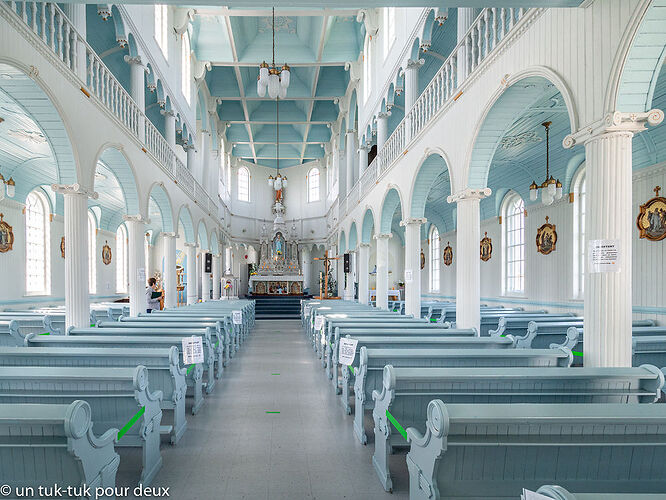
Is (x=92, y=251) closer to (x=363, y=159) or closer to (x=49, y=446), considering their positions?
(x=363, y=159)

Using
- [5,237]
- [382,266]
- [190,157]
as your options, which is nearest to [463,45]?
[382,266]

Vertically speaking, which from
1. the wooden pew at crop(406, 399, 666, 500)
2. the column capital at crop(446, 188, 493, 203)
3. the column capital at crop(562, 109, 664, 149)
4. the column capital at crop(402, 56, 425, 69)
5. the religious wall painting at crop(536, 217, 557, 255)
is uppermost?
the column capital at crop(402, 56, 425, 69)

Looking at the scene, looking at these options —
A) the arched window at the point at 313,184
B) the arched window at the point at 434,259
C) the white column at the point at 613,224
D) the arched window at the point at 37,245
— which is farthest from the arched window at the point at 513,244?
the arched window at the point at 313,184

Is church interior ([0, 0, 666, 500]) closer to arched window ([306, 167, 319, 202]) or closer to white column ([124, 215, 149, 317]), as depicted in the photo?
white column ([124, 215, 149, 317])

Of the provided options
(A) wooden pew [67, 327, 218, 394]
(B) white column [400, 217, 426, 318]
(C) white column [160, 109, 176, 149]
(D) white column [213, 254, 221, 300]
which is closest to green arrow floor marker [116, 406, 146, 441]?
(A) wooden pew [67, 327, 218, 394]

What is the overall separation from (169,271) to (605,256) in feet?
43.0

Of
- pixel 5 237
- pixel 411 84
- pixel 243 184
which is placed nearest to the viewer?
pixel 411 84

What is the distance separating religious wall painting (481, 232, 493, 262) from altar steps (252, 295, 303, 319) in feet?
29.7

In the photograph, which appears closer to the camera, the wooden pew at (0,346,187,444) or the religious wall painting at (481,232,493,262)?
the wooden pew at (0,346,187,444)

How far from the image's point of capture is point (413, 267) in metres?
11.4

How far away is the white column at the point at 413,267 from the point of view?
11.4 meters

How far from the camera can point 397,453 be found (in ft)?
15.5

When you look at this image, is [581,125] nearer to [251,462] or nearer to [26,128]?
[251,462]

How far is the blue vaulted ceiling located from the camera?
18.2 meters
